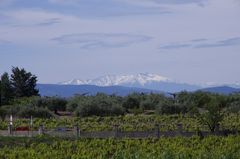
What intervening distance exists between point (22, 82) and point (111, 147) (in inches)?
2603

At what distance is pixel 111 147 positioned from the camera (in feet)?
112

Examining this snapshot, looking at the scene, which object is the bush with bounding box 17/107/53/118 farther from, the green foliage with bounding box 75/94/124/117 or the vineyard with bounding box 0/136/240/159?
the vineyard with bounding box 0/136/240/159

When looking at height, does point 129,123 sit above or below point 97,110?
below

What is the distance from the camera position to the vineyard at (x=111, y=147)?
2939cm

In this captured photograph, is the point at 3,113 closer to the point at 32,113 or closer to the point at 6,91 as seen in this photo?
the point at 32,113

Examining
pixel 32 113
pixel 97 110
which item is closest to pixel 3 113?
pixel 32 113

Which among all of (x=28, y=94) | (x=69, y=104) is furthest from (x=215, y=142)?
(x=28, y=94)

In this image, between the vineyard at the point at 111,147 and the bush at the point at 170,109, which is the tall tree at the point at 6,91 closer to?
the bush at the point at 170,109

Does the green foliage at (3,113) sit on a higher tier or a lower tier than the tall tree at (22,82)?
lower

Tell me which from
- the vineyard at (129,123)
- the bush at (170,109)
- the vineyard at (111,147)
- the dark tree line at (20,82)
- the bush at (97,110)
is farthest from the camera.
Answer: the dark tree line at (20,82)

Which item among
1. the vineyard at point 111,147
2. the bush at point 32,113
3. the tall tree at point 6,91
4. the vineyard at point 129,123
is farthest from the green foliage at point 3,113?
the vineyard at point 111,147

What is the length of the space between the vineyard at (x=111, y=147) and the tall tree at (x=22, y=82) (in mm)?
61513

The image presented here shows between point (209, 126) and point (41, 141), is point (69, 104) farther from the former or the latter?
point (41, 141)

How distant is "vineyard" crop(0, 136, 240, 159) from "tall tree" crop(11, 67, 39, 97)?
61.5 meters
